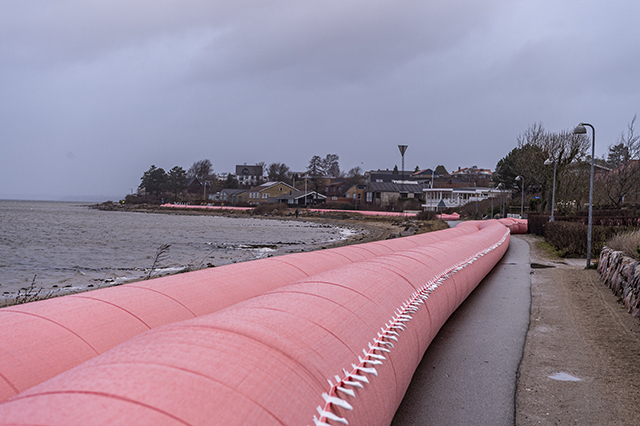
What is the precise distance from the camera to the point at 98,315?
3.78m

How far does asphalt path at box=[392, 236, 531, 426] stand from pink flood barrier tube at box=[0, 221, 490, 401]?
2043 mm

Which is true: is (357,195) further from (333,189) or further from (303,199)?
(333,189)

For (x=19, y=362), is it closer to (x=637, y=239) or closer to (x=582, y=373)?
(x=582, y=373)

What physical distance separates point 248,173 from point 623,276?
153133mm

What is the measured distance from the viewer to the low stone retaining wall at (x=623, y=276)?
7.96 meters

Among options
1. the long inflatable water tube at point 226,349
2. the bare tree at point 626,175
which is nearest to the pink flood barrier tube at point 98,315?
the long inflatable water tube at point 226,349

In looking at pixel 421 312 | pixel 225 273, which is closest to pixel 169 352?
pixel 421 312

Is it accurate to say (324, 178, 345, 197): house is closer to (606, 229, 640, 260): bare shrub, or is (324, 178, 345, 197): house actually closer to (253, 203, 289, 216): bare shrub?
(253, 203, 289, 216): bare shrub

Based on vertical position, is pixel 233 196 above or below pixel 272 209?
above

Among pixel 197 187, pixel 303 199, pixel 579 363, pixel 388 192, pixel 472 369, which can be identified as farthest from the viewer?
pixel 197 187

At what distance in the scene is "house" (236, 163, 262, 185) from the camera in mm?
152400

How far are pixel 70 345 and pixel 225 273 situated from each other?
7.53 ft

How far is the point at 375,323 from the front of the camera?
11.3 feet

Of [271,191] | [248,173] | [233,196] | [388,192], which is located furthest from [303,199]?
[248,173]
